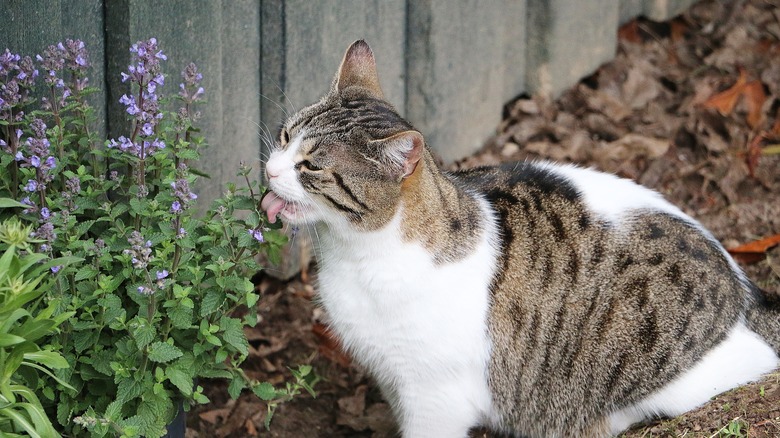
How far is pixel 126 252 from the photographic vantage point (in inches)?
118

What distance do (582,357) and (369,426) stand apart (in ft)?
3.45

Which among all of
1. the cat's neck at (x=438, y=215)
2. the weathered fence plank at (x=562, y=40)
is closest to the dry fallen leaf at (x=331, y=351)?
the cat's neck at (x=438, y=215)

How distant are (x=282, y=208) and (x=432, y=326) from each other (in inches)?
25.9

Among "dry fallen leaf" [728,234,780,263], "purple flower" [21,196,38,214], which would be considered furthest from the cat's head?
"dry fallen leaf" [728,234,780,263]

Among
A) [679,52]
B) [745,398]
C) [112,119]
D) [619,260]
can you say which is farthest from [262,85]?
[679,52]

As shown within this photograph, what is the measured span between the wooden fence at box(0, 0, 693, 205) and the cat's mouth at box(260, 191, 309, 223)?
77cm

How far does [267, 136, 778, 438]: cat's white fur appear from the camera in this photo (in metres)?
3.46

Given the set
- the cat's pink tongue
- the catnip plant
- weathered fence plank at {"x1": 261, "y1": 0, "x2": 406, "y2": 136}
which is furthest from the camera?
weathered fence plank at {"x1": 261, "y1": 0, "x2": 406, "y2": 136}

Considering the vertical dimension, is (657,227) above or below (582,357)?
above

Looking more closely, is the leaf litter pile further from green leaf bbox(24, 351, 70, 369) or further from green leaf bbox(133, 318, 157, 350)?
green leaf bbox(24, 351, 70, 369)

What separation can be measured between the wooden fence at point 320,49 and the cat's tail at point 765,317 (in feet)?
6.39

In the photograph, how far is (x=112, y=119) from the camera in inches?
148

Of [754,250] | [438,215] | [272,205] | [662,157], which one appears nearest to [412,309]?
[438,215]

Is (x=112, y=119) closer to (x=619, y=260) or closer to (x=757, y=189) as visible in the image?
(x=619, y=260)
